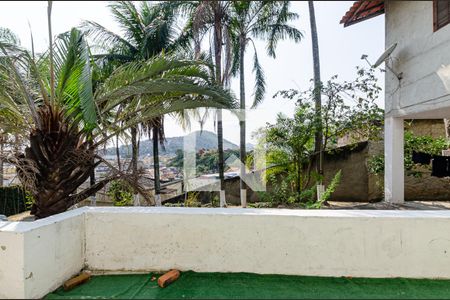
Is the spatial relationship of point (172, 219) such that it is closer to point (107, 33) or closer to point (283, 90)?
point (283, 90)

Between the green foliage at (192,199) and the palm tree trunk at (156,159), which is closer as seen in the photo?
the green foliage at (192,199)

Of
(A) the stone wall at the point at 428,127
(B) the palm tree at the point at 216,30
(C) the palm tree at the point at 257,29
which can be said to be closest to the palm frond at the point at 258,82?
(C) the palm tree at the point at 257,29

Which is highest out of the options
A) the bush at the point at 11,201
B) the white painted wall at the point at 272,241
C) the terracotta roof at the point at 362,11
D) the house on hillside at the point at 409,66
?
the terracotta roof at the point at 362,11

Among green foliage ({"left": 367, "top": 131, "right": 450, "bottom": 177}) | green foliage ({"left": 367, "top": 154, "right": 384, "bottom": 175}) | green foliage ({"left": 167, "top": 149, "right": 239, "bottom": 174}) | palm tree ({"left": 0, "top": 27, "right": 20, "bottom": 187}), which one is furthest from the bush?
green foliage ({"left": 367, "top": 131, "right": 450, "bottom": 177})

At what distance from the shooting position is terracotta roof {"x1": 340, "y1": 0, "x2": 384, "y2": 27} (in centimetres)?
867

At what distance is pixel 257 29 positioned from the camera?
42.0ft

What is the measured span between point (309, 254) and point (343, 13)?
9.00 m

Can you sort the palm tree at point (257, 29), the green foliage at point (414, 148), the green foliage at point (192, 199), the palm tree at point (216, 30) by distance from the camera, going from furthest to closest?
1. the palm tree at point (257, 29)
2. the palm tree at point (216, 30)
3. the green foliage at point (192, 199)
4. the green foliage at point (414, 148)

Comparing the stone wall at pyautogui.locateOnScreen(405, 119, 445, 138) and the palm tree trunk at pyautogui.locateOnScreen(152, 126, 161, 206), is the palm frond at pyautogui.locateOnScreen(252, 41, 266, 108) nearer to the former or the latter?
the palm tree trunk at pyautogui.locateOnScreen(152, 126, 161, 206)

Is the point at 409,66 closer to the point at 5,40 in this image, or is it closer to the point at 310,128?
the point at 310,128

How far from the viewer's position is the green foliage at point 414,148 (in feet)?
28.9

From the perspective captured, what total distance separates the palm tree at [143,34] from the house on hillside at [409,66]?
7.32 m

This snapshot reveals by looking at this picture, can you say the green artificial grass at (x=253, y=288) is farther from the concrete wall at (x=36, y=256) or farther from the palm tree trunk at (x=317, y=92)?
the palm tree trunk at (x=317, y=92)

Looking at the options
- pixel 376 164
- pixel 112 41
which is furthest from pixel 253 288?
pixel 112 41
